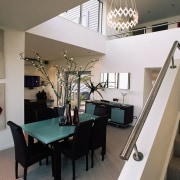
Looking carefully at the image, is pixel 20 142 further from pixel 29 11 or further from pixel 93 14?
pixel 93 14

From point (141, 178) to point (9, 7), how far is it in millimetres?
2823

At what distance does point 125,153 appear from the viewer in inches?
38.2

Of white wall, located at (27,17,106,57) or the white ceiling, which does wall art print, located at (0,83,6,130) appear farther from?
white wall, located at (27,17,106,57)

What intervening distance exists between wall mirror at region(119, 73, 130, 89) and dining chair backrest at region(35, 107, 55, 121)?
3.05 meters

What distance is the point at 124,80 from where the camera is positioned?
5762 mm

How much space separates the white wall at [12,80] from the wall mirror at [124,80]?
354cm

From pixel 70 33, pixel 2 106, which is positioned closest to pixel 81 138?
pixel 2 106

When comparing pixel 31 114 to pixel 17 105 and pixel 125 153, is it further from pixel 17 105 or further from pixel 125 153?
pixel 125 153

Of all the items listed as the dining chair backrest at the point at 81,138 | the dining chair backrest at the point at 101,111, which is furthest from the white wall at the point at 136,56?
the dining chair backrest at the point at 81,138

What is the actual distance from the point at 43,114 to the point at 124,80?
338cm

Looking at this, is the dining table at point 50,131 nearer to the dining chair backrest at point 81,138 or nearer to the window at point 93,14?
the dining chair backrest at point 81,138

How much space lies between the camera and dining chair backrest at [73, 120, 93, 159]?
7.75 ft

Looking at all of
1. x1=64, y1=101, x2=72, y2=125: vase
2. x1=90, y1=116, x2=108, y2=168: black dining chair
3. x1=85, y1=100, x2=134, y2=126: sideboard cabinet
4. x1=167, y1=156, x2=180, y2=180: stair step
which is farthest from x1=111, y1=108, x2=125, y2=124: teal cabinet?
x1=167, y1=156, x2=180, y2=180: stair step

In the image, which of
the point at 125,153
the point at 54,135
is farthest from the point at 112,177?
the point at 125,153
